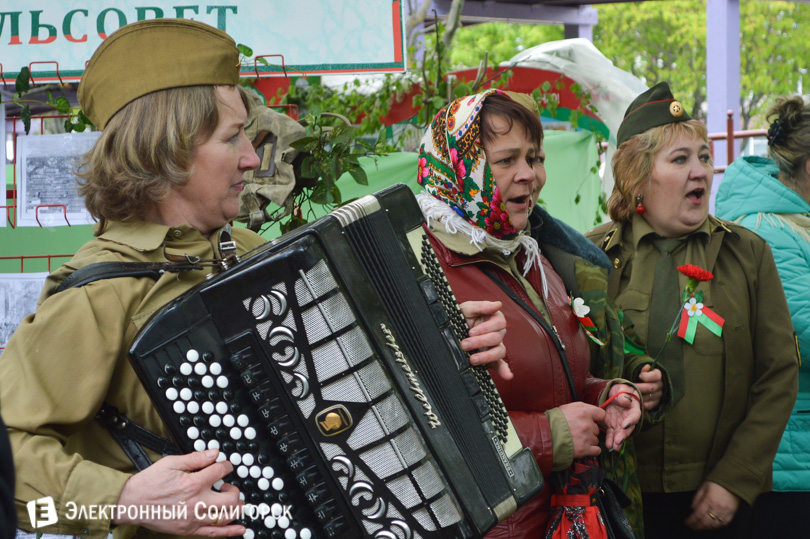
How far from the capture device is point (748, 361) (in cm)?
296

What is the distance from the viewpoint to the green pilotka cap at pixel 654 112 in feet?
10.4

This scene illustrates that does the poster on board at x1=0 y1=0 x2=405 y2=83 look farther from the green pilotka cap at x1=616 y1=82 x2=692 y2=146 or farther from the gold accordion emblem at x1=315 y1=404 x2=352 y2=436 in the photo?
the gold accordion emblem at x1=315 y1=404 x2=352 y2=436

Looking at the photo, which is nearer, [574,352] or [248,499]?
[248,499]

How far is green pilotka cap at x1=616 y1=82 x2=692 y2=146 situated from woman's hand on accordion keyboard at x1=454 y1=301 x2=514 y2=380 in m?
1.53

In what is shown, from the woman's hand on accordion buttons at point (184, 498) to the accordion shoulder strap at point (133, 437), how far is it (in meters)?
0.09

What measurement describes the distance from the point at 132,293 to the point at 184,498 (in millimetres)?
466

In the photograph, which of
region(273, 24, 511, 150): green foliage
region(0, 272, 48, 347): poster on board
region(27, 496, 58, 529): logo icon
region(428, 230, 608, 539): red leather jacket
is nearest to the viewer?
region(27, 496, 58, 529): logo icon

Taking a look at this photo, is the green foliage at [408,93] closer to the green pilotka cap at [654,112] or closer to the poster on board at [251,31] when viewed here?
the poster on board at [251,31]

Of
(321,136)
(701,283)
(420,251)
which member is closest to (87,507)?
(420,251)

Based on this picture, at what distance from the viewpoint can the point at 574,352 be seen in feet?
7.91

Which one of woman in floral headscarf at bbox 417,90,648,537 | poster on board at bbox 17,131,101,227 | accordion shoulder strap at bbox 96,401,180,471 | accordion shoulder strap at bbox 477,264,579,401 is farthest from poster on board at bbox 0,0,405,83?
accordion shoulder strap at bbox 96,401,180,471

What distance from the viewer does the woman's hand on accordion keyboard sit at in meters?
1.91

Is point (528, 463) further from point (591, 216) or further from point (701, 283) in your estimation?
point (591, 216)

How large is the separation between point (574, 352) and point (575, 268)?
1.10 feet
